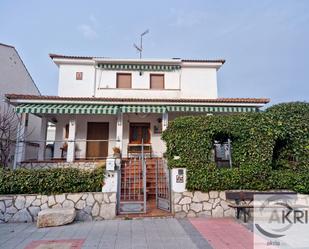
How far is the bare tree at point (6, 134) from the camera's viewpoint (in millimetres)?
14688

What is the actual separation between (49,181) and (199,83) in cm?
1760

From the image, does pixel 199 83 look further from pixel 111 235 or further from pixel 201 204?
pixel 111 235

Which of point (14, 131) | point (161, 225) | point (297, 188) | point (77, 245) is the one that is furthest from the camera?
point (14, 131)

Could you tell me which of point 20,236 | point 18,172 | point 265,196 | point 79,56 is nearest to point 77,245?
point 20,236

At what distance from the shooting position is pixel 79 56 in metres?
21.5

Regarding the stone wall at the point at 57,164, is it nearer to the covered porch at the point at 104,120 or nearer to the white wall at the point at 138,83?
the covered porch at the point at 104,120

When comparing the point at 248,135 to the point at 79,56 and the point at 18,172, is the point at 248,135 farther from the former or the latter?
the point at 79,56

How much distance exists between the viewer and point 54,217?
927 centimetres

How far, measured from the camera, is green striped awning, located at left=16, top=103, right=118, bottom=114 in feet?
50.7

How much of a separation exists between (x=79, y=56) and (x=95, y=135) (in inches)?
345

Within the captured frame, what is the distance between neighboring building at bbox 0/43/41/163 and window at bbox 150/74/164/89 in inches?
496

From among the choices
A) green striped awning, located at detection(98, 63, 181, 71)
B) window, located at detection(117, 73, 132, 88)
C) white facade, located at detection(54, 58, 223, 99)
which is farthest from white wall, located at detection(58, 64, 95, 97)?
window, located at detection(117, 73, 132, 88)

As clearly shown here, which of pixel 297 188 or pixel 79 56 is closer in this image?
pixel 297 188

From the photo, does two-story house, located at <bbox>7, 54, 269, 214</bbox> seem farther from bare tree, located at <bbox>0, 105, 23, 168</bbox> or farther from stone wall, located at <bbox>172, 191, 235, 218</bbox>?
stone wall, located at <bbox>172, 191, 235, 218</bbox>
